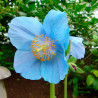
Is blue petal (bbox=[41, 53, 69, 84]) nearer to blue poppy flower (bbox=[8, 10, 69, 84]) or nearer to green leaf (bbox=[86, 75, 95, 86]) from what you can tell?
blue poppy flower (bbox=[8, 10, 69, 84])

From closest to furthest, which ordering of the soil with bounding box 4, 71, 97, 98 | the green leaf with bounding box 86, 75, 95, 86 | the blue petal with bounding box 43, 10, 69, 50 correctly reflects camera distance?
the blue petal with bounding box 43, 10, 69, 50 < the green leaf with bounding box 86, 75, 95, 86 < the soil with bounding box 4, 71, 97, 98

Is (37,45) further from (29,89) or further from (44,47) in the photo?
(29,89)

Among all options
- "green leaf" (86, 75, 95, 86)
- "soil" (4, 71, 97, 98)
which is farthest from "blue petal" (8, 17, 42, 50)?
"soil" (4, 71, 97, 98)

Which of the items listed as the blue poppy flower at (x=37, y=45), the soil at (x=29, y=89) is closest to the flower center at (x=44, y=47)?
the blue poppy flower at (x=37, y=45)

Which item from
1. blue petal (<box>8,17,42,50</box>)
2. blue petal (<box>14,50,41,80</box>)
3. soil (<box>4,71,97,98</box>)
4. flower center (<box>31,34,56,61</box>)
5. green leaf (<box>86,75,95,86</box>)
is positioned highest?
blue petal (<box>8,17,42,50</box>)

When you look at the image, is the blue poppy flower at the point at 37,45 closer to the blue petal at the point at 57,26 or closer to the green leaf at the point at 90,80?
the blue petal at the point at 57,26

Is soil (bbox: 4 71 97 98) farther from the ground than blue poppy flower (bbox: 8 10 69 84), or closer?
closer

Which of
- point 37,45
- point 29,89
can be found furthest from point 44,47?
point 29,89
